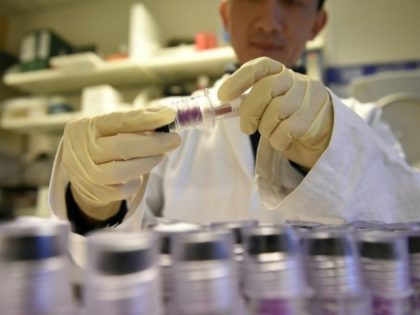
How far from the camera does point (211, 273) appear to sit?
20cm

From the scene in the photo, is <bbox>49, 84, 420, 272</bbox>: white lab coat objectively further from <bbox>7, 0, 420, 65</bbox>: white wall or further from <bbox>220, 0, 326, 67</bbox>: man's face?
<bbox>7, 0, 420, 65</bbox>: white wall

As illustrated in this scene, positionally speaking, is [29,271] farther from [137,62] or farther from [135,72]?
[135,72]

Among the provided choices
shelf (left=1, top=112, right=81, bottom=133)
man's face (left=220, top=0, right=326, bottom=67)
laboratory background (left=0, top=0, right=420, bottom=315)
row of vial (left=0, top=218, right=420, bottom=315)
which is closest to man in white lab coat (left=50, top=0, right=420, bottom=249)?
row of vial (left=0, top=218, right=420, bottom=315)

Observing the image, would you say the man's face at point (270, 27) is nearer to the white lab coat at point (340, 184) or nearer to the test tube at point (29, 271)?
the white lab coat at point (340, 184)

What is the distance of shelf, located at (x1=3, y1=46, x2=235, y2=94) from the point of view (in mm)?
1646

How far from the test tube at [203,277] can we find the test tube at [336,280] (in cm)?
7

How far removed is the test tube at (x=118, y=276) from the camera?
0.59ft

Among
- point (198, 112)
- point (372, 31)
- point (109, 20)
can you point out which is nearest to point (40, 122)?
point (109, 20)

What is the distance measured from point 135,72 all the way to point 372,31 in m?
1.20

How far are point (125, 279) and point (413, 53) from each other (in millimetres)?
1858

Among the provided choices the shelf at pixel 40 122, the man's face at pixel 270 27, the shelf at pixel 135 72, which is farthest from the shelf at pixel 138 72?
the man's face at pixel 270 27

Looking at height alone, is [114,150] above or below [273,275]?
above

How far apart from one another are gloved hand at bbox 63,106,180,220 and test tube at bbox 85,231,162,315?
0.91ft

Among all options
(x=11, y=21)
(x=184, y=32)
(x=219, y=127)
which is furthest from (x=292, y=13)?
(x=11, y=21)
